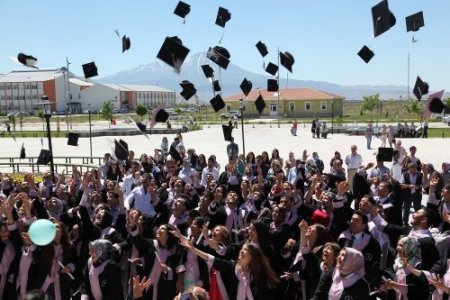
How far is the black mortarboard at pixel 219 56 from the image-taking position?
15.4m

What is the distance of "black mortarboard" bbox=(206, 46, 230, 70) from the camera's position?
50.4 ft

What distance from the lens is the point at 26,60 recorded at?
14.9m

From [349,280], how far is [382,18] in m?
9.07

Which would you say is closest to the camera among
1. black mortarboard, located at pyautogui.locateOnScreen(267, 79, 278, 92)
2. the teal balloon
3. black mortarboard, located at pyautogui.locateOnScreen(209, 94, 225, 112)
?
the teal balloon

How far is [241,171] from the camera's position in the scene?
11656 millimetres

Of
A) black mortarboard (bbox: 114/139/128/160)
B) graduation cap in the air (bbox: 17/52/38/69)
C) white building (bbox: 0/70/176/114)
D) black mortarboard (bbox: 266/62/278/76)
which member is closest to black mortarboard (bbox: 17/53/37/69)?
graduation cap in the air (bbox: 17/52/38/69)

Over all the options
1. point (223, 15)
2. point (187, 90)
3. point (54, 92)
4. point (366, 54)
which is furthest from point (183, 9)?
point (54, 92)

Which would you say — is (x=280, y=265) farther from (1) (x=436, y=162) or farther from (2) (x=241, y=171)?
(1) (x=436, y=162)

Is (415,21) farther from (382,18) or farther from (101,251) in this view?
(101,251)

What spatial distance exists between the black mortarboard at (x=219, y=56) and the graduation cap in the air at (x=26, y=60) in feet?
15.7

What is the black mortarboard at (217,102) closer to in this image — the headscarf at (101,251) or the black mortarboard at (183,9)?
the black mortarboard at (183,9)

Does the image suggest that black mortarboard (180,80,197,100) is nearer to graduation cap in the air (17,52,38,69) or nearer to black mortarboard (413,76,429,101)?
graduation cap in the air (17,52,38,69)

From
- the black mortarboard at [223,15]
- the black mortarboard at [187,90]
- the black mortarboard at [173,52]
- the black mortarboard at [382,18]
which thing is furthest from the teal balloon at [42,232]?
the black mortarboard at [223,15]

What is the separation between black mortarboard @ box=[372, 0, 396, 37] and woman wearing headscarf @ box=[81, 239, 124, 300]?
29.3 ft
